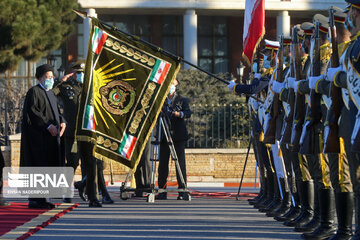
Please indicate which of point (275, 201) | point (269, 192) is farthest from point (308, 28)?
point (269, 192)

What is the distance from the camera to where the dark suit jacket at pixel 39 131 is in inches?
479

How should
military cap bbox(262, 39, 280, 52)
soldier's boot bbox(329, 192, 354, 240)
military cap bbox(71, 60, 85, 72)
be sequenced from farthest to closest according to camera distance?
military cap bbox(71, 60, 85, 72), military cap bbox(262, 39, 280, 52), soldier's boot bbox(329, 192, 354, 240)

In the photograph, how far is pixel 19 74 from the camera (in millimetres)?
46625

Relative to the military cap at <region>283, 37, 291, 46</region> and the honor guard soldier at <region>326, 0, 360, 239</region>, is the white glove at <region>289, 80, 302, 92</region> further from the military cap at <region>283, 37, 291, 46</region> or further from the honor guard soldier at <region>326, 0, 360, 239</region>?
the military cap at <region>283, 37, 291, 46</region>

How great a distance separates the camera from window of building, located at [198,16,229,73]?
48500 millimetres

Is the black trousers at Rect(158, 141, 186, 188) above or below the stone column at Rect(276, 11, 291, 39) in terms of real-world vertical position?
below

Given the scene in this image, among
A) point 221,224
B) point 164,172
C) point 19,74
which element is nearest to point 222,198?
point 164,172

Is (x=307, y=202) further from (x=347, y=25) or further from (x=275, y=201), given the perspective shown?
(x=347, y=25)

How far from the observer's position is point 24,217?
10.6 m

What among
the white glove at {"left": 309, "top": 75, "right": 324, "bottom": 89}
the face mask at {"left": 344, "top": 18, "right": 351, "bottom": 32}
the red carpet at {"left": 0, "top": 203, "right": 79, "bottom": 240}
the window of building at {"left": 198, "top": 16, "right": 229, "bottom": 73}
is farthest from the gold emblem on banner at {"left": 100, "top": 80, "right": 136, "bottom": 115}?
the window of building at {"left": 198, "top": 16, "right": 229, "bottom": 73}

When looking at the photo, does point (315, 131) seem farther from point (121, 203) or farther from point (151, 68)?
point (121, 203)

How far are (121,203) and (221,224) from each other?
3.47m

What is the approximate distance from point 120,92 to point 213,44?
37468 mm

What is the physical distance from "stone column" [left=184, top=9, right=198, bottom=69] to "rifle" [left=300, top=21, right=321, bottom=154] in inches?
1436
